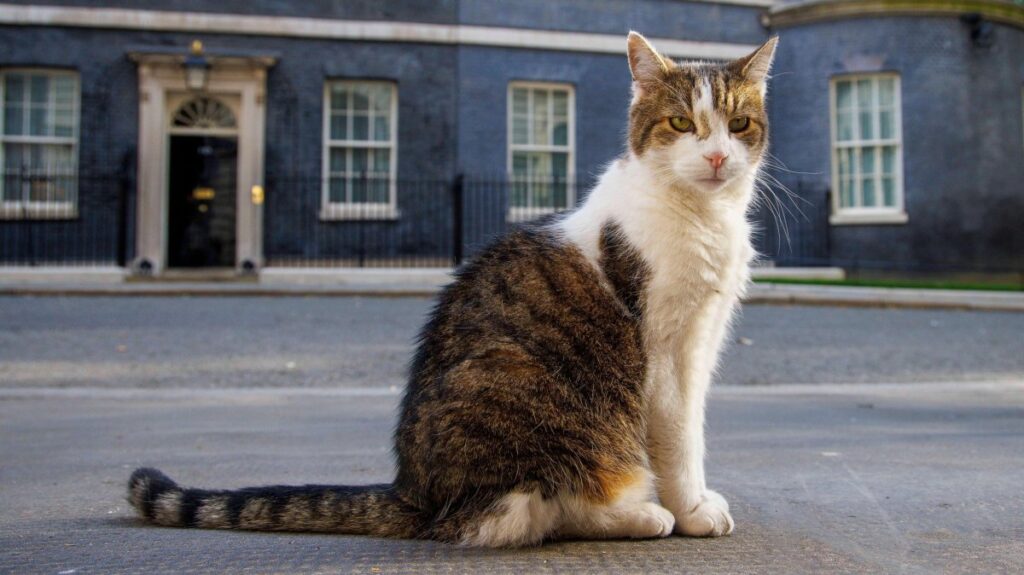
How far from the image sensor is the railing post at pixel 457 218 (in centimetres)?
1675

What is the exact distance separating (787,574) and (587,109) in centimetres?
1671

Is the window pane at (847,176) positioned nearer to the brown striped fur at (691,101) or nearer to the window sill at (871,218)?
the window sill at (871,218)

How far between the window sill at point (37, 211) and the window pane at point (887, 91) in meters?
15.9

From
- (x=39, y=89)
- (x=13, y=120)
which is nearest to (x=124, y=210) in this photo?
(x=13, y=120)

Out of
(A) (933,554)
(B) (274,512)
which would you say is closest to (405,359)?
(B) (274,512)

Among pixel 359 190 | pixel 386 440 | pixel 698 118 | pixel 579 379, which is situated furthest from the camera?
pixel 359 190

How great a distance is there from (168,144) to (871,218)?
45.3 ft

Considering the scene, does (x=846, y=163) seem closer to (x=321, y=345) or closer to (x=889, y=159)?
(x=889, y=159)

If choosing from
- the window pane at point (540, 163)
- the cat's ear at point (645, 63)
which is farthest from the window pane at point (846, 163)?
the cat's ear at point (645, 63)

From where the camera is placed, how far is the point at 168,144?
1661cm

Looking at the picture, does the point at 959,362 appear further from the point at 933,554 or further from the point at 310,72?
the point at 310,72

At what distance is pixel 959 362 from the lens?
772cm

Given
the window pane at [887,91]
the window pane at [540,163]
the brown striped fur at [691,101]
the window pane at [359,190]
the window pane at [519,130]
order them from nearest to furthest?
the brown striped fur at [691,101]
the window pane at [359,190]
the window pane at [519,130]
the window pane at [540,163]
the window pane at [887,91]

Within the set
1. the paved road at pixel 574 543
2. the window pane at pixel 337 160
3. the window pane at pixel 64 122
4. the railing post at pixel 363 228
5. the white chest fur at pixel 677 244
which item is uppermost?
the window pane at pixel 64 122
